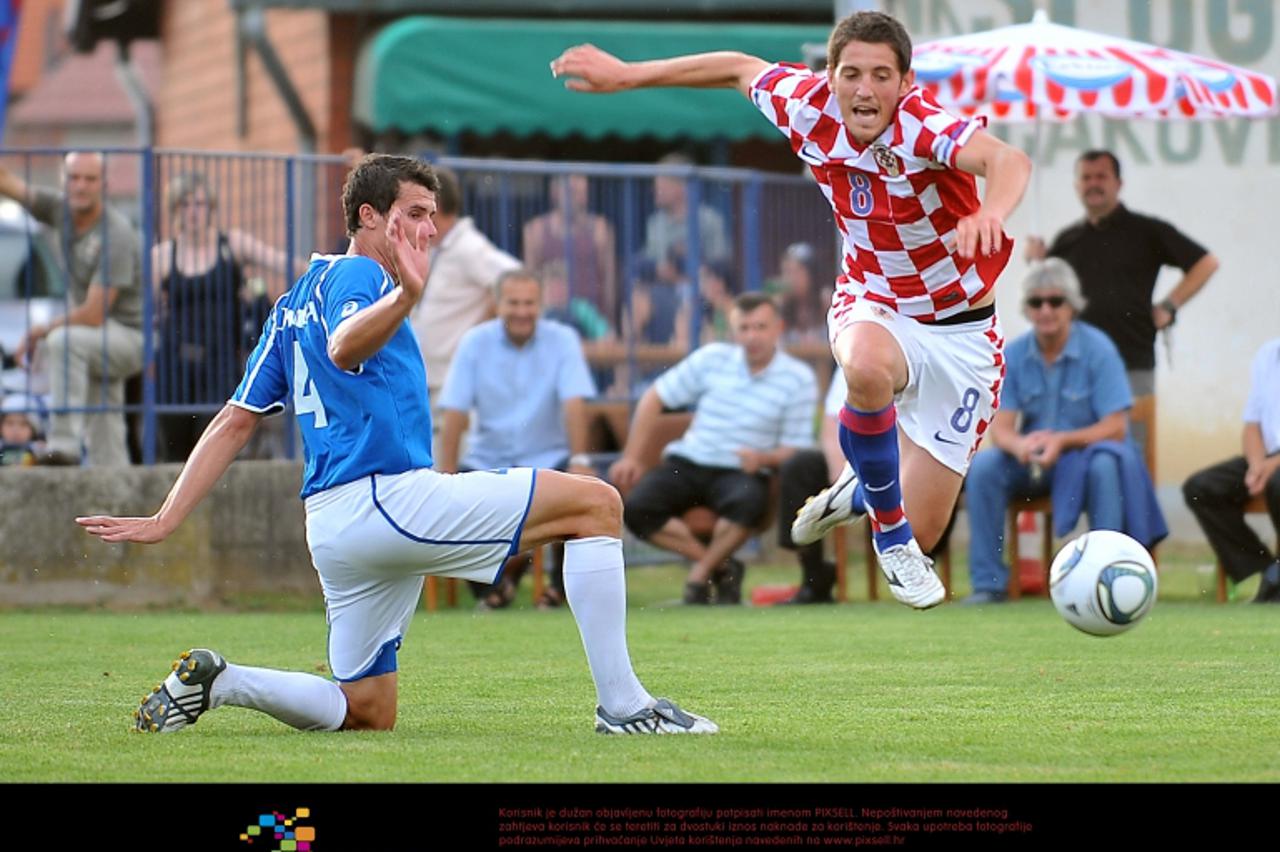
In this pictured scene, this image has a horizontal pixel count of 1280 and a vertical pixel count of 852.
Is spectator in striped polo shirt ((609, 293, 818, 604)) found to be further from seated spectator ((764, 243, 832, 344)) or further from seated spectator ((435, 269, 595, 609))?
seated spectator ((764, 243, 832, 344))

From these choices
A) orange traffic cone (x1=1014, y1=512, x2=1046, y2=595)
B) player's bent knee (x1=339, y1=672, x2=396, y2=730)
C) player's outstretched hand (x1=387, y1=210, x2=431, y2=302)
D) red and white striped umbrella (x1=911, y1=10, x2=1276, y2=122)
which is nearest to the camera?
player's outstretched hand (x1=387, y1=210, x2=431, y2=302)

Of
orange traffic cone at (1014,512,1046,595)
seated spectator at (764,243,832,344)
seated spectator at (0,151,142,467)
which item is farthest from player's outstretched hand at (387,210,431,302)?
seated spectator at (764,243,832,344)

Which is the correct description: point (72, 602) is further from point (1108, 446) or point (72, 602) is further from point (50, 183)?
point (1108, 446)

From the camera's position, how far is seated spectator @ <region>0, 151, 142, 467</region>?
12766 mm

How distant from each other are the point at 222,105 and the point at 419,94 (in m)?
4.70

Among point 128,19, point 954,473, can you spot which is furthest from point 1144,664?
point 128,19

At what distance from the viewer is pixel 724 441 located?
13438 mm

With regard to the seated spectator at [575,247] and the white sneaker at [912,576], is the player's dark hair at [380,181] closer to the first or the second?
the white sneaker at [912,576]

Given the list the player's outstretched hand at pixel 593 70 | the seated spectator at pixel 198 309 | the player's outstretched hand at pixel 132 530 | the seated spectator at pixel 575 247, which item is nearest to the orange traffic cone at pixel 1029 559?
the seated spectator at pixel 575 247

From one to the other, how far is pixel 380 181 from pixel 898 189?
7.10 ft

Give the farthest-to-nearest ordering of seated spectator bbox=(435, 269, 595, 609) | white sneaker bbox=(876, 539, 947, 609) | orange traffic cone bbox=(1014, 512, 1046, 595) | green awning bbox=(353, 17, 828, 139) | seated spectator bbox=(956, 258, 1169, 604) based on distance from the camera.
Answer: green awning bbox=(353, 17, 828, 139), orange traffic cone bbox=(1014, 512, 1046, 595), seated spectator bbox=(435, 269, 595, 609), seated spectator bbox=(956, 258, 1169, 604), white sneaker bbox=(876, 539, 947, 609)

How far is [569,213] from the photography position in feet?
47.6

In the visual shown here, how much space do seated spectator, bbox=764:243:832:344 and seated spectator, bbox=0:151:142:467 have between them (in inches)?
206
